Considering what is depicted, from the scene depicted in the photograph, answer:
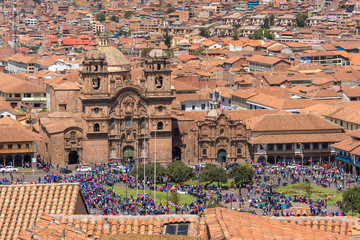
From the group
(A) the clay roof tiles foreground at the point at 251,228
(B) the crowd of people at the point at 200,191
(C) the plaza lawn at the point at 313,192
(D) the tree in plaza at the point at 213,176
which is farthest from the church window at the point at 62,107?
(A) the clay roof tiles foreground at the point at 251,228

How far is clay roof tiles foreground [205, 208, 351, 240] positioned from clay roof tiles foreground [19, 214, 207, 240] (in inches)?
31.3

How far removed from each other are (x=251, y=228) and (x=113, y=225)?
12.3 ft

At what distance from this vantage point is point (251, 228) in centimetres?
1973

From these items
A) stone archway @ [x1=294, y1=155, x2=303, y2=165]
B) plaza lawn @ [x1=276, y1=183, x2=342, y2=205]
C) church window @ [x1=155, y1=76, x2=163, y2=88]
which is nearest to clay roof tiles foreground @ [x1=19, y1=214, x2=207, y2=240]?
plaza lawn @ [x1=276, y1=183, x2=342, y2=205]

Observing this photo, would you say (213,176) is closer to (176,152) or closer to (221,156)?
(221,156)

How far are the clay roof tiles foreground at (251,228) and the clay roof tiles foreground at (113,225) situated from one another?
2.61 feet

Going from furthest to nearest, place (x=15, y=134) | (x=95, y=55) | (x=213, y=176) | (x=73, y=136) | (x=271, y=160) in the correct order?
(x=271, y=160), (x=73, y=136), (x=15, y=134), (x=95, y=55), (x=213, y=176)

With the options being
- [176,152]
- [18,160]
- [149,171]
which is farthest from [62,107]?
[149,171]

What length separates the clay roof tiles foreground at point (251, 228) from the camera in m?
19.0

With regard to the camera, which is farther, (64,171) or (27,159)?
(27,159)

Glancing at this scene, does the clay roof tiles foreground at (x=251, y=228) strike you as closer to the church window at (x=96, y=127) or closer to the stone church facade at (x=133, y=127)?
the stone church facade at (x=133, y=127)

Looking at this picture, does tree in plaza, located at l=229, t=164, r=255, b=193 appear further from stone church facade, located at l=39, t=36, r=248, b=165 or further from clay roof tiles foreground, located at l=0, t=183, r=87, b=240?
clay roof tiles foreground, located at l=0, t=183, r=87, b=240

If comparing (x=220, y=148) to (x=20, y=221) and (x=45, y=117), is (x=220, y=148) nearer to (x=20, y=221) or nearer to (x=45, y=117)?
(x=45, y=117)

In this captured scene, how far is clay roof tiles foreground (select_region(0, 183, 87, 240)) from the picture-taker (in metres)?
23.5
